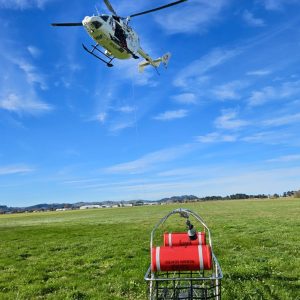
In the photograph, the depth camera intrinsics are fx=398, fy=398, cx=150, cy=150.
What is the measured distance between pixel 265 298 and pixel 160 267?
13.4 ft

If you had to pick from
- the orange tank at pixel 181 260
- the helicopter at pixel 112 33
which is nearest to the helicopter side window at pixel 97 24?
the helicopter at pixel 112 33

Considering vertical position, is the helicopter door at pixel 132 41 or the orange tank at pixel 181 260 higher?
the helicopter door at pixel 132 41

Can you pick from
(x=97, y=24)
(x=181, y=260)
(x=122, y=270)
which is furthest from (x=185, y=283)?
(x=97, y=24)

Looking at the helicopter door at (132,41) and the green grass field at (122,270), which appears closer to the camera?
the green grass field at (122,270)

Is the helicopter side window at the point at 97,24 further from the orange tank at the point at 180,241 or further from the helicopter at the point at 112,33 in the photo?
the orange tank at the point at 180,241

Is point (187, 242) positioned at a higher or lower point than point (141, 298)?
higher

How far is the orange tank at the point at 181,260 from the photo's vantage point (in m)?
6.01

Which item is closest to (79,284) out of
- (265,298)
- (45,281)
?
(45,281)

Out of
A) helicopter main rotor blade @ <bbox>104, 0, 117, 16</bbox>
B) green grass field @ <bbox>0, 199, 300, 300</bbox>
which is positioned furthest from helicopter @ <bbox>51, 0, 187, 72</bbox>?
green grass field @ <bbox>0, 199, 300, 300</bbox>

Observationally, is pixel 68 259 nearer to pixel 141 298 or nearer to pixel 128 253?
pixel 128 253

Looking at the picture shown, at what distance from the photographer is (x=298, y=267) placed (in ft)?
40.0

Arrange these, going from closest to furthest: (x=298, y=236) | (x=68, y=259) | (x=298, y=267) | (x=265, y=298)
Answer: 1. (x=265, y=298)
2. (x=298, y=267)
3. (x=68, y=259)
4. (x=298, y=236)

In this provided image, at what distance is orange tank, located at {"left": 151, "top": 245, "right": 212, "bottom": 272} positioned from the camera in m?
6.01

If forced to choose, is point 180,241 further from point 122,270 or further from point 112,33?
point 112,33
